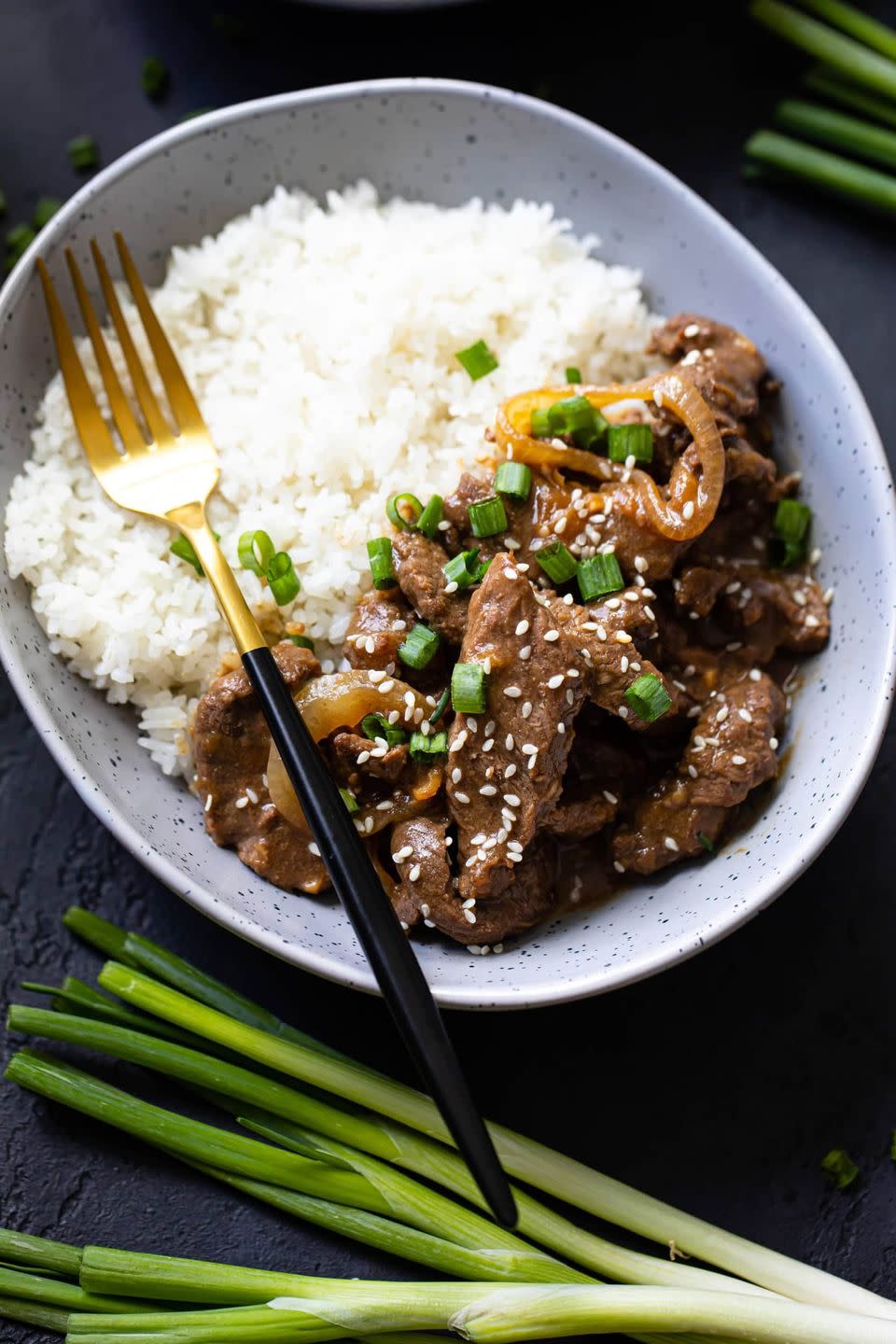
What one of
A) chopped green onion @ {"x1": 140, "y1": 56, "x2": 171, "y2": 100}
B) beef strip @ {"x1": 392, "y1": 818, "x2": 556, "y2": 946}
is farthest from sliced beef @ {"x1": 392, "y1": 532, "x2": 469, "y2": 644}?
chopped green onion @ {"x1": 140, "y1": 56, "x2": 171, "y2": 100}

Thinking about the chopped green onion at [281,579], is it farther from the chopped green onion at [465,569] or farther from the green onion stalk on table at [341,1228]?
the green onion stalk on table at [341,1228]

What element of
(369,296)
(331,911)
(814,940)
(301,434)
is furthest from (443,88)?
(814,940)

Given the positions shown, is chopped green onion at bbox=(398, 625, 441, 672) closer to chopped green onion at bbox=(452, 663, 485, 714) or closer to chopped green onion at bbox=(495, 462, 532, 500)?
chopped green onion at bbox=(452, 663, 485, 714)

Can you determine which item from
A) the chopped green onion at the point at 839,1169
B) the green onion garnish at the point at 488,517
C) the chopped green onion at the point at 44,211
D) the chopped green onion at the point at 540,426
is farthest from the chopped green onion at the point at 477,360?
the chopped green onion at the point at 839,1169

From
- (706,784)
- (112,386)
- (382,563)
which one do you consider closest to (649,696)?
(706,784)

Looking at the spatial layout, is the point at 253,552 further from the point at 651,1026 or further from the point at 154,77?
the point at 154,77
